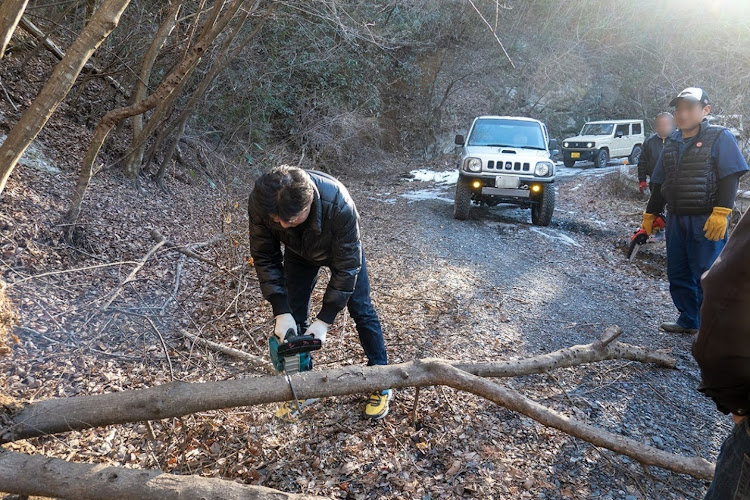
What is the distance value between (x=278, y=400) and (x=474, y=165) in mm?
6874

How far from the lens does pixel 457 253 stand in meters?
6.96

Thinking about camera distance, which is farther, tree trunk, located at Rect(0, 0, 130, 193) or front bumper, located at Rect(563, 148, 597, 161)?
front bumper, located at Rect(563, 148, 597, 161)

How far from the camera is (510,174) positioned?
8.41 metres

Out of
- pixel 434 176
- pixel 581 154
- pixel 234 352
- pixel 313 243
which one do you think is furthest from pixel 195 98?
pixel 581 154

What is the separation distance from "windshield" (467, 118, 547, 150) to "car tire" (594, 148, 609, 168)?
9.91m

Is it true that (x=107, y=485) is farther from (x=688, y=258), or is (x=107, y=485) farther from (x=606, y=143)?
(x=606, y=143)

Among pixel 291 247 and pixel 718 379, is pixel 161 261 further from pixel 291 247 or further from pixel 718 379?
pixel 718 379

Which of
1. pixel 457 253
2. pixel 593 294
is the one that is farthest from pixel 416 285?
pixel 593 294

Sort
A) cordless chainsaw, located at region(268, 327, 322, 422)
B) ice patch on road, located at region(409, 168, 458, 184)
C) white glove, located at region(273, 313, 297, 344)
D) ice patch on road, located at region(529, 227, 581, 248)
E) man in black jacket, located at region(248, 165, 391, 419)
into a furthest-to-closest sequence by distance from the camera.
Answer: ice patch on road, located at region(409, 168, 458, 184)
ice patch on road, located at region(529, 227, 581, 248)
white glove, located at region(273, 313, 297, 344)
cordless chainsaw, located at region(268, 327, 322, 422)
man in black jacket, located at region(248, 165, 391, 419)

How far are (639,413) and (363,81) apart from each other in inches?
584

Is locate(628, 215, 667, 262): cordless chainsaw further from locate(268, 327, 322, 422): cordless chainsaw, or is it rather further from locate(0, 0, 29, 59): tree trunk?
locate(0, 0, 29, 59): tree trunk

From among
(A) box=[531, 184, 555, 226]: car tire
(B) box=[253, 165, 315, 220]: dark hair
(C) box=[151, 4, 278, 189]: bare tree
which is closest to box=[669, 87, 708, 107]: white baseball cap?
(B) box=[253, 165, 315, 220]: dark hair

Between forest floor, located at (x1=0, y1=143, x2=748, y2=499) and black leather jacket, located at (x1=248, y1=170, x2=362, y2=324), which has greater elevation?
black leather jacket, located at (x1=248, y1=170, x2=362, y2=324)

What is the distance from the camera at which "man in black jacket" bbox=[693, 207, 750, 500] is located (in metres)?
1.22
